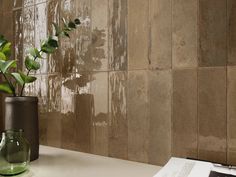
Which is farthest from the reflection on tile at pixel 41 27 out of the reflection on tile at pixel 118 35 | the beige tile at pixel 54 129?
the reflection on tile at pixel 118 35

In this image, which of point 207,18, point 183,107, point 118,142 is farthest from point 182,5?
point 118,142

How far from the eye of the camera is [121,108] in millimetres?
984

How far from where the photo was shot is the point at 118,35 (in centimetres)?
99

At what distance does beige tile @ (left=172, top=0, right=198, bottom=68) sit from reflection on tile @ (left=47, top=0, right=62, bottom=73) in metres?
0.54

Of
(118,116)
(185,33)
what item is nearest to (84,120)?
(118,116)

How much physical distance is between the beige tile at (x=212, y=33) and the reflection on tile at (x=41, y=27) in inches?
28.0

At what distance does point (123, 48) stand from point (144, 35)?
0.10m

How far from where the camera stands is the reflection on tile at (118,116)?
979 millimetres

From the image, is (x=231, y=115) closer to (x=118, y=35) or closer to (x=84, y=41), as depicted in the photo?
(x=118, y=35)

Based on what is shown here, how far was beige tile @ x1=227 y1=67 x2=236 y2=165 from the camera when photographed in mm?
788

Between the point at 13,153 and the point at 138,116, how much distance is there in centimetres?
44

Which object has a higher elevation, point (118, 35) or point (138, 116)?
point (118, 35)

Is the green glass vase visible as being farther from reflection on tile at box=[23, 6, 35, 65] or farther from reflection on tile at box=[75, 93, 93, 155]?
reflection on tile at box=[23, 6, 35, 65]

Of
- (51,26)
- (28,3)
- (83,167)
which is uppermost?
(28,3)
